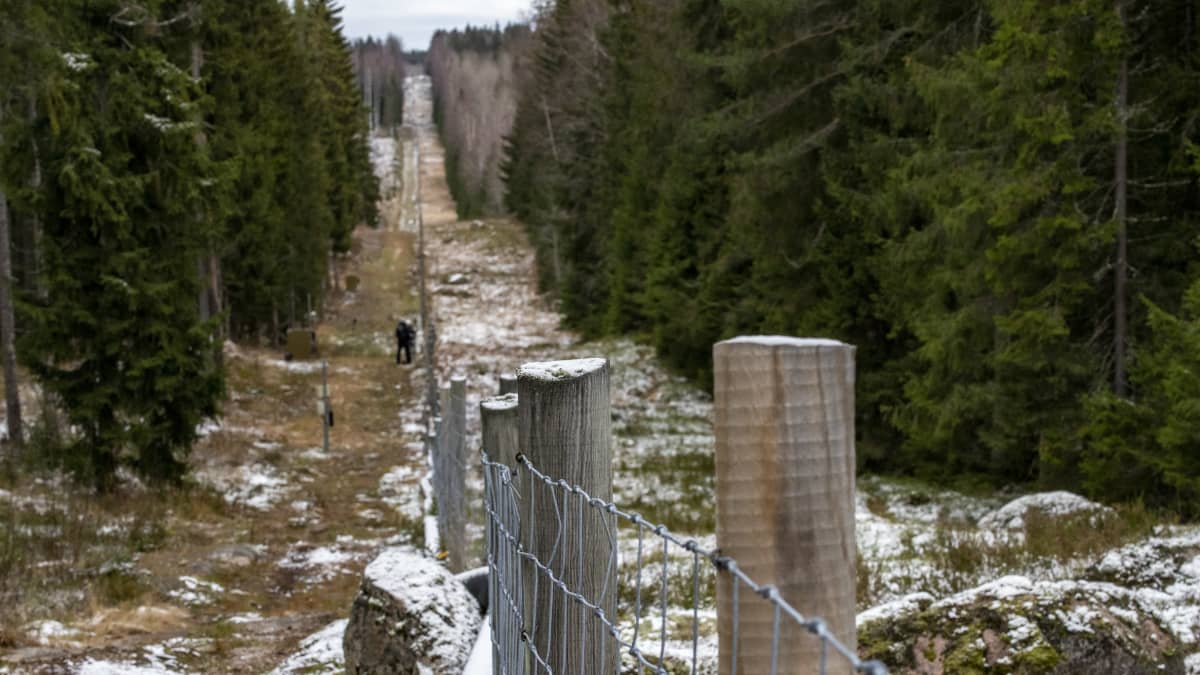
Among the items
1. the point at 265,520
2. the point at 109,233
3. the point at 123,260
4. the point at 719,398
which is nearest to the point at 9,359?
the point at 109,233

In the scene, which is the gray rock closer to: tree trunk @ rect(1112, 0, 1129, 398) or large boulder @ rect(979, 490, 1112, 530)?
large boulder @ rect(979, 490, 1112, 530)

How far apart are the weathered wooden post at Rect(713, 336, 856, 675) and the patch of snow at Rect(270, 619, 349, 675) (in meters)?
5.43

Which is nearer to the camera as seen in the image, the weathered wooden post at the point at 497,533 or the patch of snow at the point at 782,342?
the patch of snow at the point at 782,342

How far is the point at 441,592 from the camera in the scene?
17.7 ft

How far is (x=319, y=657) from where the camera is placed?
22.6ft

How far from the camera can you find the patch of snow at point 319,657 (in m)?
6.60

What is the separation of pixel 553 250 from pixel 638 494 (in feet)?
114

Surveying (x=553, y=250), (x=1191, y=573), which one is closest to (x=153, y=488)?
(x=1191, y=573)

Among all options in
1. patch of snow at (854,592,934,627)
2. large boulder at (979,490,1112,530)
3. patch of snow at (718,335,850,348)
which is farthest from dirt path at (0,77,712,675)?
patch of snow at (718,335,850,348)

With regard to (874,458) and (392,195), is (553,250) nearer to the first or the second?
(874,458)

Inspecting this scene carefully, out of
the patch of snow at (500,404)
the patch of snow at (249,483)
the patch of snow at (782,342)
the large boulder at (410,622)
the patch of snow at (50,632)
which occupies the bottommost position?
the patch of snow at (249,483)

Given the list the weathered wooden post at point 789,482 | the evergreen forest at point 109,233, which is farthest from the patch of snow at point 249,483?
the weathered wooden post at point 789,482

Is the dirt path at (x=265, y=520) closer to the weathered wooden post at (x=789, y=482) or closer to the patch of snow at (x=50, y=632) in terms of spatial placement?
the patch of snow at (x=50, y=632)

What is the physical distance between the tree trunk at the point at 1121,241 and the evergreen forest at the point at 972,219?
3 cm
